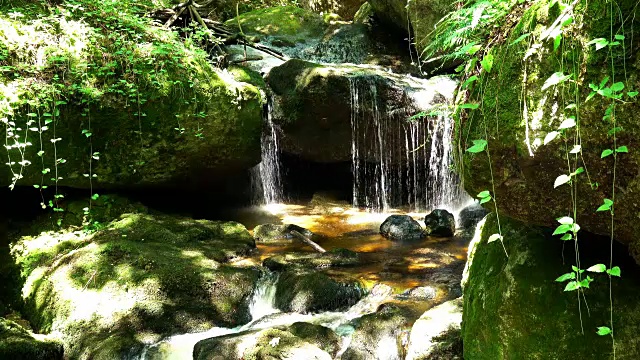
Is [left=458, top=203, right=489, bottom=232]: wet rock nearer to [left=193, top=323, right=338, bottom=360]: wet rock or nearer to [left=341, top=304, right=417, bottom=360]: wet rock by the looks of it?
[left=341, top=304, right=417, bottom=360]: wet rock

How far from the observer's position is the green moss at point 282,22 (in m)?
14.1

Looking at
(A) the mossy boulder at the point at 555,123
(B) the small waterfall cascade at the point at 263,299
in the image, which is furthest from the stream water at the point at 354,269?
(A) the mossy boulder at the point at 555,123

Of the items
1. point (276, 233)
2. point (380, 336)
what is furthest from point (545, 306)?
point (276, 233)

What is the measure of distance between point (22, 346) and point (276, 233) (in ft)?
13.2

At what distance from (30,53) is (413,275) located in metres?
5.48

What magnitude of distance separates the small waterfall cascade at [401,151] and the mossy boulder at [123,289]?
4.95 meters

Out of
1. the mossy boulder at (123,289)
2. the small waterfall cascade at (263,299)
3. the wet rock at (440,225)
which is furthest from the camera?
the wet rock at (440,225)

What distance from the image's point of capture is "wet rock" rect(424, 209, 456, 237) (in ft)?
26.2

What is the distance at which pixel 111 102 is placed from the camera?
6.50 metres

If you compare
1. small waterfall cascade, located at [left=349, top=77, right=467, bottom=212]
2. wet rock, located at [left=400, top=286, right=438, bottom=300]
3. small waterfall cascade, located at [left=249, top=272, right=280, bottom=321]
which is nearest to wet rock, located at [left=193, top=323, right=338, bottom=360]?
small waterfall cascade, located at [left=249, top=272, right=280, bottom=321]

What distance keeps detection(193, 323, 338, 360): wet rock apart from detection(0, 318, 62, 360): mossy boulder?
1.34 metres

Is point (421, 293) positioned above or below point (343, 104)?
below

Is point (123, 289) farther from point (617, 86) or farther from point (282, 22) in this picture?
point (282, 22)

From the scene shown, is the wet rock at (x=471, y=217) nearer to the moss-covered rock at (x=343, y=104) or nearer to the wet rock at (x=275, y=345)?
→ the moss-covered rock at (x=343, y=104)
